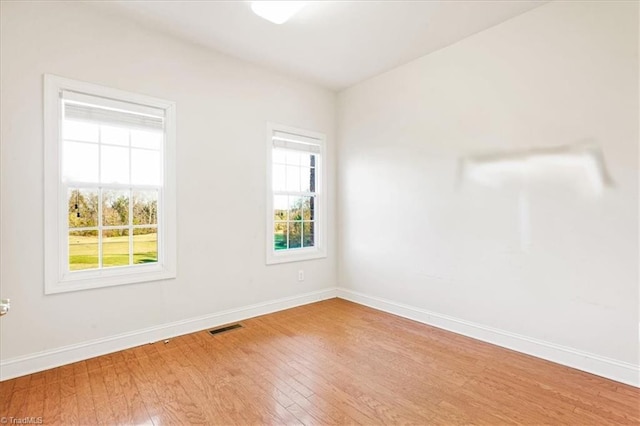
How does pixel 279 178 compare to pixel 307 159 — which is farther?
pixel 307 159

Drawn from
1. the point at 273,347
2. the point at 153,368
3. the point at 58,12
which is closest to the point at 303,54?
the point at 58,12

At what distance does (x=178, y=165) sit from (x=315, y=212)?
1.95 m

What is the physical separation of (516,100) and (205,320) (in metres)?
3.64

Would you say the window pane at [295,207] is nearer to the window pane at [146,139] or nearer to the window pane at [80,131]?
the window pane at [146,139]

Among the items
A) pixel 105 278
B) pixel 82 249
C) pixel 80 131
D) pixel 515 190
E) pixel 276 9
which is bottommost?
pixel 105 278

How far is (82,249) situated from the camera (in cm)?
280

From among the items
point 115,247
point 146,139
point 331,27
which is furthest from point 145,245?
point 331,27

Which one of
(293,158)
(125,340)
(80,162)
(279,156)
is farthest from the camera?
(293,158)

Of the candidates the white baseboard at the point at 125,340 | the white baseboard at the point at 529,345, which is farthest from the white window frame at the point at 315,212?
the white baseboard at the point at 529,345

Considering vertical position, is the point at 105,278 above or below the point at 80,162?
below

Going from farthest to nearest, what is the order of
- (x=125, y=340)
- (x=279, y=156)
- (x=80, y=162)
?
(x=279, y=156)
(x=125, y=340)
(x=80, y=162)

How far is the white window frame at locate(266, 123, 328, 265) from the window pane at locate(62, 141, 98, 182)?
A: 171cm

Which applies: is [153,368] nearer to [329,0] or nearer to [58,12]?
[58,12]

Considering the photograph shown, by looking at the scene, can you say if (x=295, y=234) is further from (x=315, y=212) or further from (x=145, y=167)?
(x=145, y=167)
